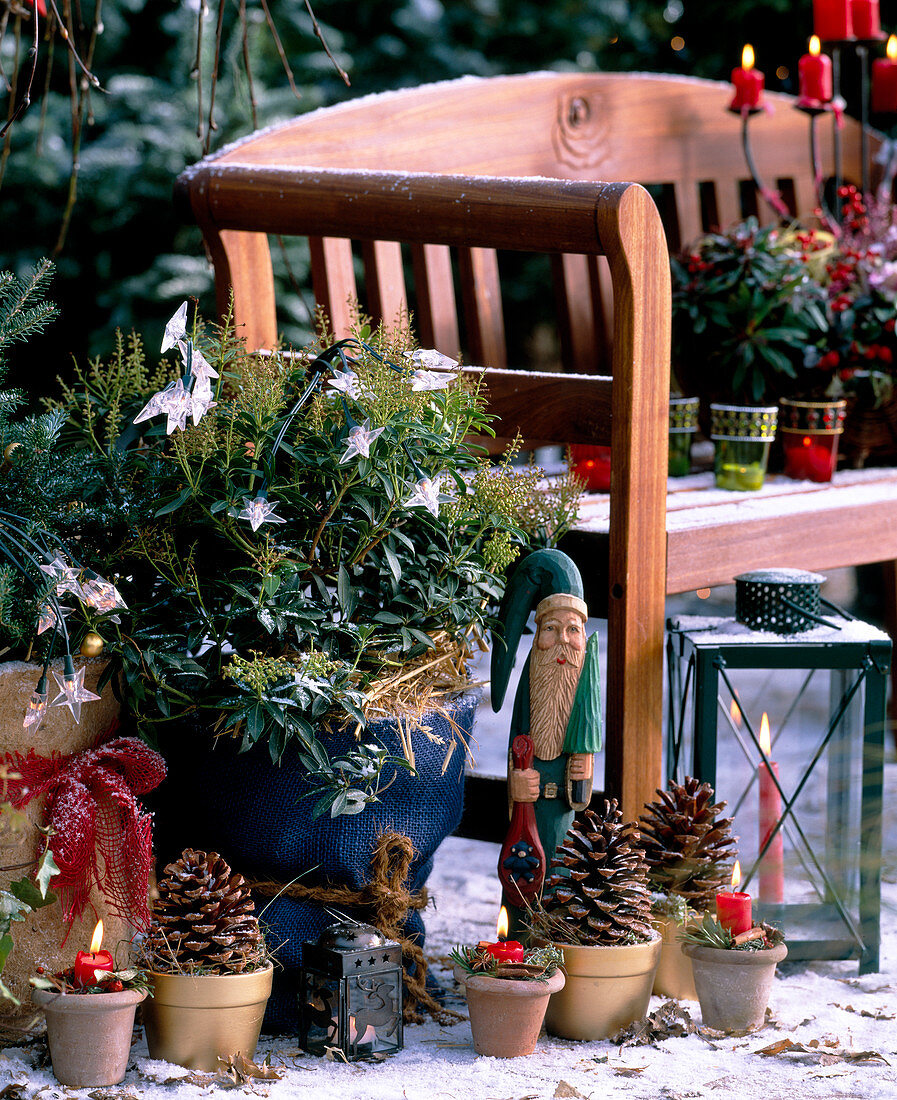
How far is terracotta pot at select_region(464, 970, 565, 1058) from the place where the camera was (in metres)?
1.68

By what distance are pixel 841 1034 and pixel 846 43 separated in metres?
2.23

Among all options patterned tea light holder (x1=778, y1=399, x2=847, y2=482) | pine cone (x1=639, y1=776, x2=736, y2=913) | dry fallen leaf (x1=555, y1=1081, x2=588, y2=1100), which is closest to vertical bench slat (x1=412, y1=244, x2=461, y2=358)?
patterned tea light holder (x1=778, y1=399, x2=847, y2=482)

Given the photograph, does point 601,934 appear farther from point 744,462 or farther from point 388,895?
point 744,462

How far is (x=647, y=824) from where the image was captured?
6.38 feet

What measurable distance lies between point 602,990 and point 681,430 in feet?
3.78

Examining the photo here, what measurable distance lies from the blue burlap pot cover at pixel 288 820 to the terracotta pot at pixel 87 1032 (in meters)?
0.24

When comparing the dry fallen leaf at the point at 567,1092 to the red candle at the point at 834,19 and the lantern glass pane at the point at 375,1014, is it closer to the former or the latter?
the lantern glass pane at the point at 375,1014

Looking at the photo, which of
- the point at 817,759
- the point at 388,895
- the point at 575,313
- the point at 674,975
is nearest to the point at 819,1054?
the point at 674,975

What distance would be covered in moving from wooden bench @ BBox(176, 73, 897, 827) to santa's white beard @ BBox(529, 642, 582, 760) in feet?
0.45

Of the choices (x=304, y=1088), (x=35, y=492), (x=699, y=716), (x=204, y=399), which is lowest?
(x=304, y=1088)

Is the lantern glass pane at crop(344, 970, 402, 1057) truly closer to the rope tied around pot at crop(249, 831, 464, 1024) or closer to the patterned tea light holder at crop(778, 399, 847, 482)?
the rope tied around pot at crop(249, 831, 464, 1024)

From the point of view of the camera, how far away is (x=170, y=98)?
3.91 metres

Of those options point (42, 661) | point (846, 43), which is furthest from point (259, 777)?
point (846, 43)

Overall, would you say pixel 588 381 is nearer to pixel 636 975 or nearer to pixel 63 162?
pixel 636 975
